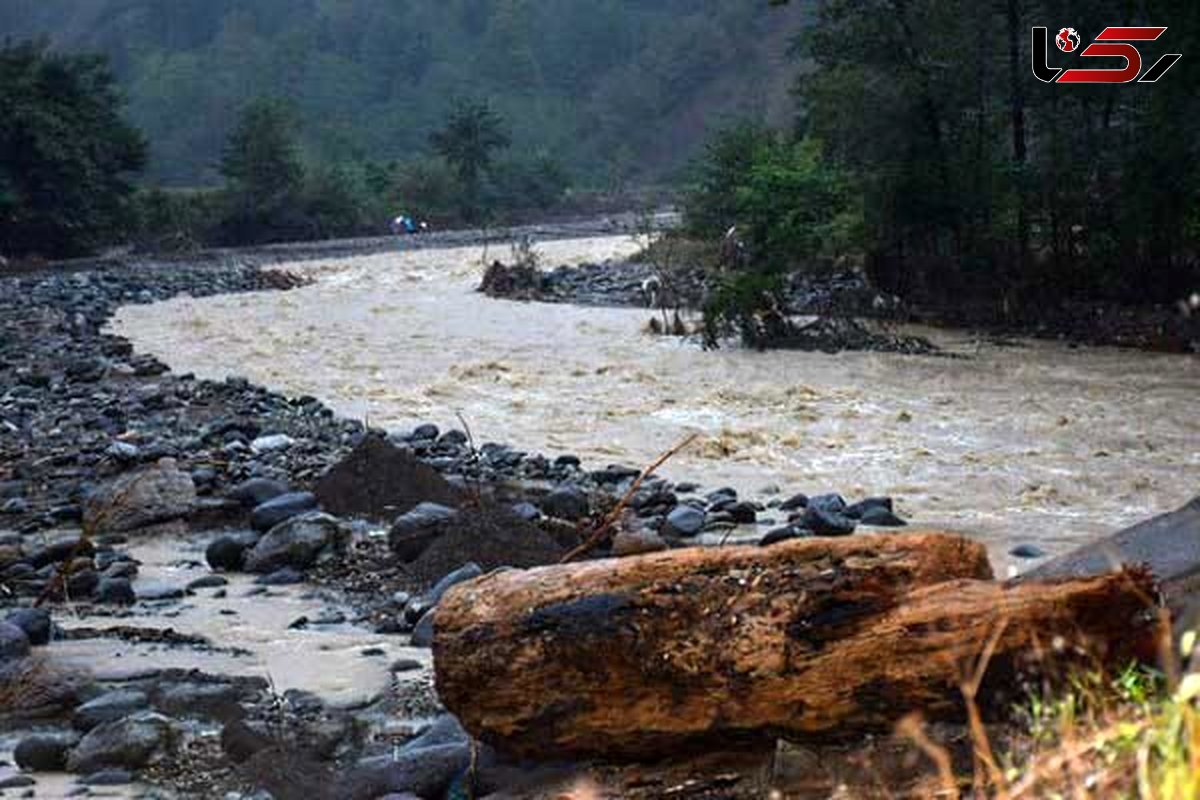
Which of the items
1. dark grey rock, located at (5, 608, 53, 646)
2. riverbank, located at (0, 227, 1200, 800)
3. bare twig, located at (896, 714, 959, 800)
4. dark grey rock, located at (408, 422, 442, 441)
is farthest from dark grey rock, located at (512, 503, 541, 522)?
bare twig, located at (896, 714, 959, 800)

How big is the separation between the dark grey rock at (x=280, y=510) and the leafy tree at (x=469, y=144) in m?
49.0

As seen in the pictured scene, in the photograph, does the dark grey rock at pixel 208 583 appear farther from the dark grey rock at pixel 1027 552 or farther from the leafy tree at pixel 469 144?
the leafy tree at pixel 469 144

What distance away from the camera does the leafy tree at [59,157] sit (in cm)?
3556

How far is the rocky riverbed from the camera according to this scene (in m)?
5.39

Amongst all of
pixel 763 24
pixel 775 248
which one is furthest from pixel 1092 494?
pixel 763 24

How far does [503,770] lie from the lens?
181 inches

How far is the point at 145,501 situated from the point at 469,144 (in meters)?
50.3

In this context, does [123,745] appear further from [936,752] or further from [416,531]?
[936,752]

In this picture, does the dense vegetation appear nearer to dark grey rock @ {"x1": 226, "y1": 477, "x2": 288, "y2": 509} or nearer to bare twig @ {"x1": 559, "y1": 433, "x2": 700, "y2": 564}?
dark grey rock @ {"x1": 226, "y1": 477, "x2": 288, "y2": 509}

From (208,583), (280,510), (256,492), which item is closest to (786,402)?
(256,492)

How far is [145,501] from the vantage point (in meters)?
9.74

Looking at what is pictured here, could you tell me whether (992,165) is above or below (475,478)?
above

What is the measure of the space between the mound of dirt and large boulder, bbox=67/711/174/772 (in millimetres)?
2324

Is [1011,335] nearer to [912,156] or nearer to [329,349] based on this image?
[912,156]
